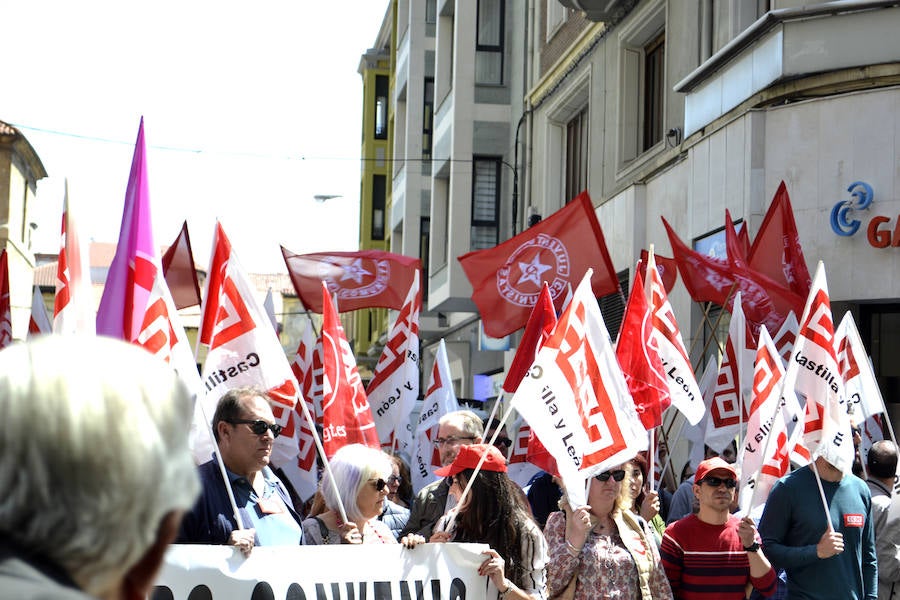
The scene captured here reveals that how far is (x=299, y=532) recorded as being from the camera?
18.7 ft

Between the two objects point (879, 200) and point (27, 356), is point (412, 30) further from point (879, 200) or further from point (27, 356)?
point (27, 356)

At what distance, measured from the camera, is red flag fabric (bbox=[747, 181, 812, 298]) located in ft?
41.5

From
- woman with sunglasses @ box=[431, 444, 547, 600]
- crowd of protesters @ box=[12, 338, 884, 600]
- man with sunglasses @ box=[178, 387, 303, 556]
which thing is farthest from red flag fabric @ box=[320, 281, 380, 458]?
man with sunglasses @ box=[178, 387, 303, 556]

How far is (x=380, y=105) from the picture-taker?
58.8 meters

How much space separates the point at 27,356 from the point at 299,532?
4.17m

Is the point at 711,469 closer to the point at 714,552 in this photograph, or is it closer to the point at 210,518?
the point at 714,552

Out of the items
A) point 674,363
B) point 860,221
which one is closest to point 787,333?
point 674,363

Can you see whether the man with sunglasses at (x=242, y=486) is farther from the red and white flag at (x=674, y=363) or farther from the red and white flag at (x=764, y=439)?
the red and white flag at (x=674, y=363)

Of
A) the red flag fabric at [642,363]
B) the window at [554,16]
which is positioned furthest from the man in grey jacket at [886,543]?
the window at [554,16]

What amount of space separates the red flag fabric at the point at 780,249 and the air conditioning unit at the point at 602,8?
7.82 m

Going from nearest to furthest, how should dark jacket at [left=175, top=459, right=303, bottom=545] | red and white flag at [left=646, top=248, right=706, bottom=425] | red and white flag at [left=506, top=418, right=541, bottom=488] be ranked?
dark jacket at [left=175, top=459, right=303, bottom=545] < red and white flag at [left=646, top=248, right=706, bottom=425] < red and white flag at [left=506, top=418, right=541, bottom=488]

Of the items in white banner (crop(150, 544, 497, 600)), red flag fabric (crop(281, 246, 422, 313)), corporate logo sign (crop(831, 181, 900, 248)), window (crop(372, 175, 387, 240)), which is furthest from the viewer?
window (crop(372, 175, 387, 240))

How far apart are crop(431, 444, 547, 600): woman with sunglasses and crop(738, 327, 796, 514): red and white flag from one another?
148cm

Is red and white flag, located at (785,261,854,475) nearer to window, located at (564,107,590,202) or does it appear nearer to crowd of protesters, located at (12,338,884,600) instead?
crowd of protesters, located at (12,338,884,600)
